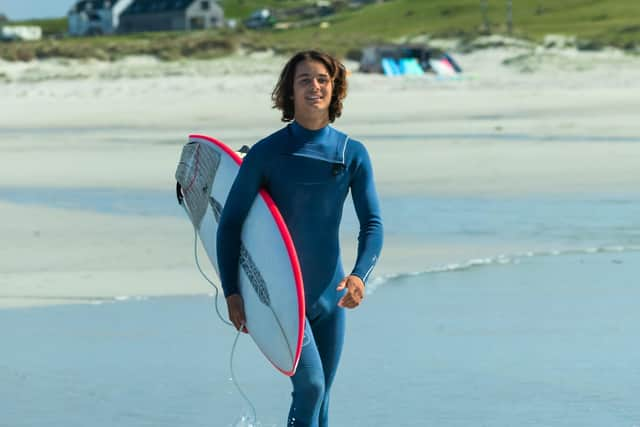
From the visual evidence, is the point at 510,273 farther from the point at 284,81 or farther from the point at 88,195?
the point at 88,195

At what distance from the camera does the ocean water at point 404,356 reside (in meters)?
5.72

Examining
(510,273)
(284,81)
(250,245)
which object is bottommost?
(510,273)

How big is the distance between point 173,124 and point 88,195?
9860 mm

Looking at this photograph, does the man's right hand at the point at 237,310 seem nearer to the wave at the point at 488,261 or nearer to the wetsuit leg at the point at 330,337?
the wetsuit leg at the point at 330,337

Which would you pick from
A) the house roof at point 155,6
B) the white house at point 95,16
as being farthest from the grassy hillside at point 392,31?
the white house at point 95,16

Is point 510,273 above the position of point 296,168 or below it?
below

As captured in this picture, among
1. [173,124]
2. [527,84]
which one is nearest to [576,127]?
[173,124]

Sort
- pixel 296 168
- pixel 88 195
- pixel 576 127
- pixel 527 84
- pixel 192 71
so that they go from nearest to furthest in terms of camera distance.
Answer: pixel 296 168 < pixel 88 195 < pixel 576 127 < pixel 527 84 < pixel 192 71

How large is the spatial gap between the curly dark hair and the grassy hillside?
36.8m

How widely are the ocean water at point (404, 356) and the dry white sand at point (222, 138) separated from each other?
0.65 meters

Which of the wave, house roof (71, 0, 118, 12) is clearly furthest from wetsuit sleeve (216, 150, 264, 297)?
house roof (71, 0, 118, 12)

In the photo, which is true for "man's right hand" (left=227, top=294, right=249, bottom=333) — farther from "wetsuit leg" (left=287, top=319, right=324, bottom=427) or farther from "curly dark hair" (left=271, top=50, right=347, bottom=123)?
"curly dark hair" (left=271, top=50, right=347, bottom=123)

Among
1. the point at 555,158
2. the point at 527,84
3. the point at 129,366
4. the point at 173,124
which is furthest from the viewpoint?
the point at 527,84

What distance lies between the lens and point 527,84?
105 ft
